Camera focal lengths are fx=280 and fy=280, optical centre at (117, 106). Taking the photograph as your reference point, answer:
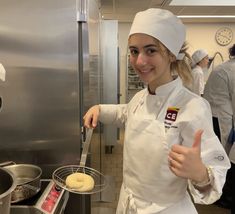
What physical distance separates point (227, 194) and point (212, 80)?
1.12m

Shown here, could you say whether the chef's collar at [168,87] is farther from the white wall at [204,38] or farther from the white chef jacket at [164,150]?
the white wall at [204,38]

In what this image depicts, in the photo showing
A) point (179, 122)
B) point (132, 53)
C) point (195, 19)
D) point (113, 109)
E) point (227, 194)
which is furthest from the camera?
point (195, 19)

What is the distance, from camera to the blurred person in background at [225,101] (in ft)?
7.63

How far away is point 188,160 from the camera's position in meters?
0.78

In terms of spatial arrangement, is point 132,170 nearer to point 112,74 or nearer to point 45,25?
point 45,25

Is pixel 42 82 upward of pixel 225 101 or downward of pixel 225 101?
upward

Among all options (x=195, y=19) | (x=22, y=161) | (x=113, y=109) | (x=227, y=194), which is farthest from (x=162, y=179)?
(x=195, y=19)

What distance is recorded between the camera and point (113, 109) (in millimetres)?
1322

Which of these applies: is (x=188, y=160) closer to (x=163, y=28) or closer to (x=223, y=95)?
(x=163, y=28)

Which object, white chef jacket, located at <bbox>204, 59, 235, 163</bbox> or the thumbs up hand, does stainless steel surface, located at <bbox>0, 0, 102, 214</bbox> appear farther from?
white chef jacket, located at <bbox>204, 59, 235, 163</bbox>

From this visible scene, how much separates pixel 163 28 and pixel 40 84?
561mm

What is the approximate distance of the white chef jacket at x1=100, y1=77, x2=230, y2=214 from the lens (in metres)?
0.92

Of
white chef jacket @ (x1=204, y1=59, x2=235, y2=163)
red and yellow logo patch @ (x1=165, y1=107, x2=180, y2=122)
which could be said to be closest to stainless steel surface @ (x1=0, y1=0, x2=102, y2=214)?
red and yellow logo patch @ (x1=165, y1=107, x2=180, y2=122)

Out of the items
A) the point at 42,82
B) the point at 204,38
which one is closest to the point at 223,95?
the point at 42,82
